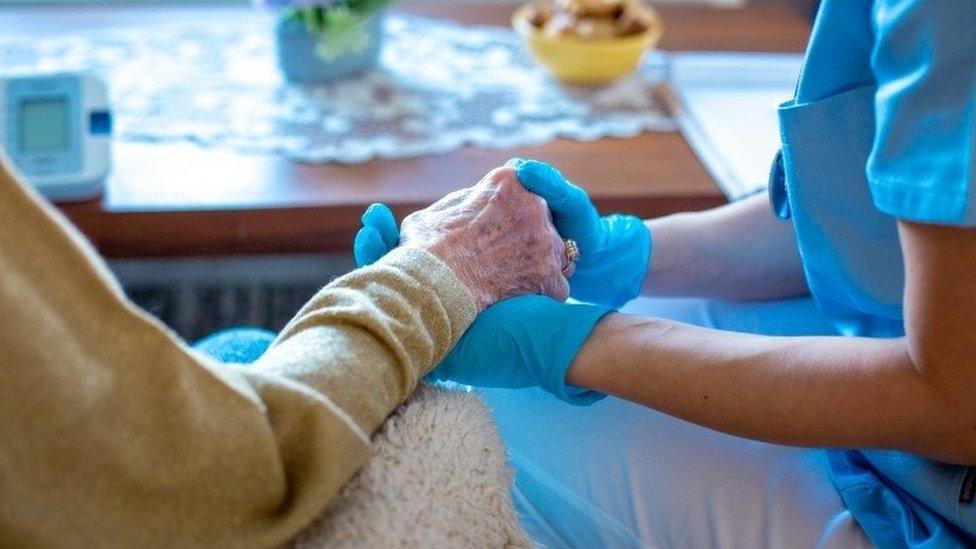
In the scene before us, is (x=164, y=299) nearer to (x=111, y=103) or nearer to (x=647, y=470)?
(x=111, y=103)

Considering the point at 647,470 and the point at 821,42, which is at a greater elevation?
the point at 821,42

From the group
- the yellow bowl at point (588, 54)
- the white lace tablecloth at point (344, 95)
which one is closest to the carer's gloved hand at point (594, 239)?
the white lace tablecloth at point (344, 95)

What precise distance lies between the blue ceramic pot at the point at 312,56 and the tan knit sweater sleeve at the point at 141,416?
2.78 ft

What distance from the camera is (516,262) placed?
34.5 inches

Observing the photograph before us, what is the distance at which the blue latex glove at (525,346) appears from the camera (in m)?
0.81

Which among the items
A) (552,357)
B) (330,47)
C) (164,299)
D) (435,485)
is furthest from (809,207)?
(164,299)

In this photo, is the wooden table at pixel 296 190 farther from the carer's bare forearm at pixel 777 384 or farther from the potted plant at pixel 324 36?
the carer's bare forearm at pixel 777 384

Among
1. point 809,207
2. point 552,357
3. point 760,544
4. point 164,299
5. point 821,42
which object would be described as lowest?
point 164,299

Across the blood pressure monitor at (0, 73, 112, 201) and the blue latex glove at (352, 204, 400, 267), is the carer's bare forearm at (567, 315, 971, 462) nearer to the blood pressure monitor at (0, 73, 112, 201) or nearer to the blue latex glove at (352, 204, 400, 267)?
the blue latex glove at (352, 204, 400, 267)

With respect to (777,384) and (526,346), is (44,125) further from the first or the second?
(777,384)

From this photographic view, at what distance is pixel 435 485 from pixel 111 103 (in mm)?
915

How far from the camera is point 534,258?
89 centimetres

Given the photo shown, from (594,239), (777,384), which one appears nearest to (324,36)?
(594,239)

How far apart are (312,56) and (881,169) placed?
3.12ft
